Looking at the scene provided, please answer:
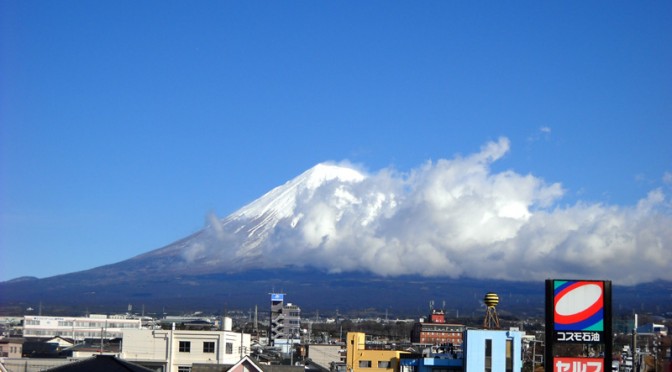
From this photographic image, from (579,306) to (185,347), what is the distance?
29716 millimetres

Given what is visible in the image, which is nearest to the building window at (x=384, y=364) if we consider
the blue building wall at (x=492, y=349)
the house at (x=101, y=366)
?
the blue building wall at (x=492, y=349)

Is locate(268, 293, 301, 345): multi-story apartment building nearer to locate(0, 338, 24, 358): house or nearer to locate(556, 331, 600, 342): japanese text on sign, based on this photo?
locate(0, 338, 24, 358): house

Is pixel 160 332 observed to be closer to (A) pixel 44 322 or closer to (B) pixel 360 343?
(B) pixel 360 343

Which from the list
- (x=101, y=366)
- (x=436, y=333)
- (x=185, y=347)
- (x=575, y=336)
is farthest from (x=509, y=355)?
(x=436, y=333)

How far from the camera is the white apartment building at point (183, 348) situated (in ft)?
159

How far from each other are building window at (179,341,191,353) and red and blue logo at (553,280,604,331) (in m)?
29.3

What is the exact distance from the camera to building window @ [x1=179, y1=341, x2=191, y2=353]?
1929 inches

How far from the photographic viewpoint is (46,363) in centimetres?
4738

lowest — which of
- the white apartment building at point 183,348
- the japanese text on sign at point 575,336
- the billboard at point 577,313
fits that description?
the white apartment building at point 183,348

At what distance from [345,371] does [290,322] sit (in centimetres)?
6990

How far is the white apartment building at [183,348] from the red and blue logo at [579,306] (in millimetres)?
A: 27476

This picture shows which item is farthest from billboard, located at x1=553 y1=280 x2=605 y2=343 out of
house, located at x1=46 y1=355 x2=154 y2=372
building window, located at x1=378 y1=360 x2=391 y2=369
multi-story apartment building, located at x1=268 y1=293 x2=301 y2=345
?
multi-story apartment building, located at x1=268 y1=293 x2=301 y2=345

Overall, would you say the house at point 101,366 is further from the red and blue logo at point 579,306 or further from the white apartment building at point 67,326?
the white apartment building at point 67,326

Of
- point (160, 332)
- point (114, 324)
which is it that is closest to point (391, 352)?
point (160, 332)
